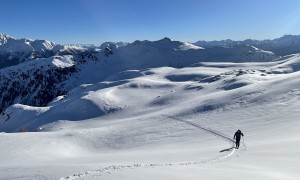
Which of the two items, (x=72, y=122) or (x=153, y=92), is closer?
(x=72, y=122)

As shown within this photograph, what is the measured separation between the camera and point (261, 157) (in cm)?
2228

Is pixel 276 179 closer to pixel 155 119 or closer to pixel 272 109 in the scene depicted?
pixel 272 109

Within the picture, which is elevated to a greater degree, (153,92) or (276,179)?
(153,92)

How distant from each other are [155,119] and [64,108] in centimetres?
4949

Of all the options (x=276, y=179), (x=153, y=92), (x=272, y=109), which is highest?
(x=153, y=92)

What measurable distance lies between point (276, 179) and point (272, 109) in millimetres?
35887

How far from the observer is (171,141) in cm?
4103

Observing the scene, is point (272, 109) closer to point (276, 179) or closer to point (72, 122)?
point (276, 179)

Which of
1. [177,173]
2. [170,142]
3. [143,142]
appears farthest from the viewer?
[143,142]

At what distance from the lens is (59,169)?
59.9ft

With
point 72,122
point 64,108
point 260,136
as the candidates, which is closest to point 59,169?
point 260,136

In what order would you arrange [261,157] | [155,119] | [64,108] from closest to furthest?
1. [261,157]
2. [155,119]
3. [64,108]

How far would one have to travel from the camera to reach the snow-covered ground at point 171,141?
17.8 m

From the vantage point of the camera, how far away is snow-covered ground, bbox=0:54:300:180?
1777 centimetres
